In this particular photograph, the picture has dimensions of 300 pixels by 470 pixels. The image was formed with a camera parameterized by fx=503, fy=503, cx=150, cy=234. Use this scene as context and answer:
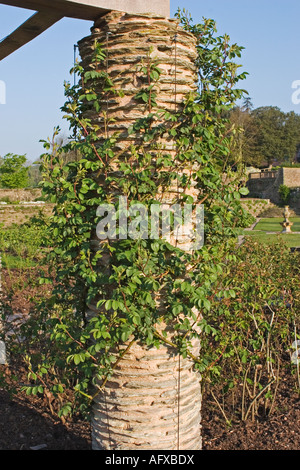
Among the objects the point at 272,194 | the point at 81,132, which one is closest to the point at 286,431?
the point at 81,132

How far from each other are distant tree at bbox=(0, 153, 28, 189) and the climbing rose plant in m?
23.9

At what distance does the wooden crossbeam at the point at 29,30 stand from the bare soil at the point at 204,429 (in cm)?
259

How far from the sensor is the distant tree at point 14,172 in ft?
85.6

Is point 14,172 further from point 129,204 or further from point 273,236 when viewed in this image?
point 129,204

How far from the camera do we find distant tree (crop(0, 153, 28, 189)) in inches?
1027

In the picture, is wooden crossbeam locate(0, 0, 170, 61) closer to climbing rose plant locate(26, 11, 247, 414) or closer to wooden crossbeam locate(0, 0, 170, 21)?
wooden crossbeam locate(0, 0, 170, 21)

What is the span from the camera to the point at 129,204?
2.84 m

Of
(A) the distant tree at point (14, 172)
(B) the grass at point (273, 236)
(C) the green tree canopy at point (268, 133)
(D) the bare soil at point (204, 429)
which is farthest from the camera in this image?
(C) the green tree canopy at point (268, 133)

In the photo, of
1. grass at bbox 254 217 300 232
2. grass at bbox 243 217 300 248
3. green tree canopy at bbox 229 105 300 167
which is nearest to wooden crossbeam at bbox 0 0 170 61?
grass at bbox 243 217 300 248

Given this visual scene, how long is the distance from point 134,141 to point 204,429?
7.69ft

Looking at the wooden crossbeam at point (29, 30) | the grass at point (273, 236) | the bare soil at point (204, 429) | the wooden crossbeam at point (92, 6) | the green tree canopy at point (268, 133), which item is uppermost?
the green tree canopy at point (268, 133)

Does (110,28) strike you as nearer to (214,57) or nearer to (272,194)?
(214,57)

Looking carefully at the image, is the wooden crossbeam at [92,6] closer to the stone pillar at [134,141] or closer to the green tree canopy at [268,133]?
the stone pillar at [134,141]

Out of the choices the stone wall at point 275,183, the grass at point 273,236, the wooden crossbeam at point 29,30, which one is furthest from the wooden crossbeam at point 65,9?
the stone wall at point 275,183
